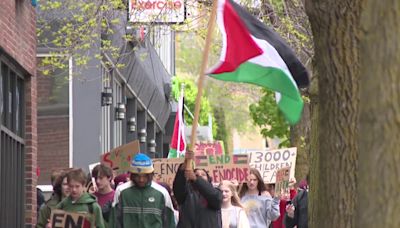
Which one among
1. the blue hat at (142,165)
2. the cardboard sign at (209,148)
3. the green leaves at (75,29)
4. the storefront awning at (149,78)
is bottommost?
the cardboard sign at (209,148)

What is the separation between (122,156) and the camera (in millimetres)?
20375

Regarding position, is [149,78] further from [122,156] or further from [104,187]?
[104,187]

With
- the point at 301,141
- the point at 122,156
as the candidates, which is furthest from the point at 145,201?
the point at 301,141

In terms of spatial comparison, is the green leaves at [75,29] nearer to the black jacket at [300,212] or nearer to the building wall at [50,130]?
the building wall at [50,130]

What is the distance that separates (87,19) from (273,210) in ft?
26.1

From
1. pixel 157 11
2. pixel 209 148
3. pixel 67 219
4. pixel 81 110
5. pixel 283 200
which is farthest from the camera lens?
pixel 209 148

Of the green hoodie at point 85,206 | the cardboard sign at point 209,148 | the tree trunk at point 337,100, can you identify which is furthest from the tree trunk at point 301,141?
the tree trunk at point 337,100

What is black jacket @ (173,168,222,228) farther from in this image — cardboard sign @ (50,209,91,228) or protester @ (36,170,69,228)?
protester @ (36,170,69,228)

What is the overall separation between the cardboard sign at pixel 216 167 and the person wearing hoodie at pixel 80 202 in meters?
5.66

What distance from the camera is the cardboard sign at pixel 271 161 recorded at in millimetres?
22875

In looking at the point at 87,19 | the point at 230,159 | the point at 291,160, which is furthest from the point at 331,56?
the point at 87,19

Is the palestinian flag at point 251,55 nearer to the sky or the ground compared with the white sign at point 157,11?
nearer to the ground

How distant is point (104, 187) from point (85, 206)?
1778 millimetres

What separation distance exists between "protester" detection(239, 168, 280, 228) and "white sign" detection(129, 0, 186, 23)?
544 centimetres
